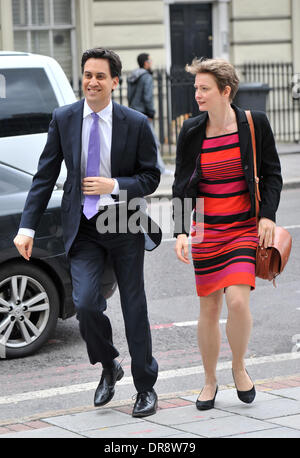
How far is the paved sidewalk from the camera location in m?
4.88

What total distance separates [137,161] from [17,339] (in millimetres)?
2138

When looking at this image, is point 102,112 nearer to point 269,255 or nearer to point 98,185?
point 98,185

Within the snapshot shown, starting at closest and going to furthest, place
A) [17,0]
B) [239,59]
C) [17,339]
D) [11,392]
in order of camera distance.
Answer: [11,392] < [17,339] < [17,0] < [239,59]

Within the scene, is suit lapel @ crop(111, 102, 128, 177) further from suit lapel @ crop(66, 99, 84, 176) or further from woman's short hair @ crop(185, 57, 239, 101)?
woman's short hair @ crop(185, 57, 239, 101)

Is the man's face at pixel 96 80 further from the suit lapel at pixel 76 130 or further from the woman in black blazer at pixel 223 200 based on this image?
the woman in black blazer at pixel 223 200

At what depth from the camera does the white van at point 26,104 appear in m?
9.03

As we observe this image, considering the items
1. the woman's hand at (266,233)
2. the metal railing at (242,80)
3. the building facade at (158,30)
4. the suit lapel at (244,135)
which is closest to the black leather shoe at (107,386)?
the woman's hand at (266,233)

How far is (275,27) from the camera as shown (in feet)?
70.9

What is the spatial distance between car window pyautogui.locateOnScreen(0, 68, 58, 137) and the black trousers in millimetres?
3818

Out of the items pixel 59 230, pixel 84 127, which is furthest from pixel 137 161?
pixel 59 230

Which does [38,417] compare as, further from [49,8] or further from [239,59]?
[239,59]

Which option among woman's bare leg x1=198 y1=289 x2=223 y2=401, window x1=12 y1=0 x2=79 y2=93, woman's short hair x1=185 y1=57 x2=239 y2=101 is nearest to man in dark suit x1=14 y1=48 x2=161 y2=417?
woman's bare leg x1=198 y1=289 x2=223 y2=401

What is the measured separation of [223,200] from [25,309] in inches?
85.5

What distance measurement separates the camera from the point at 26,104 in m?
9.03
